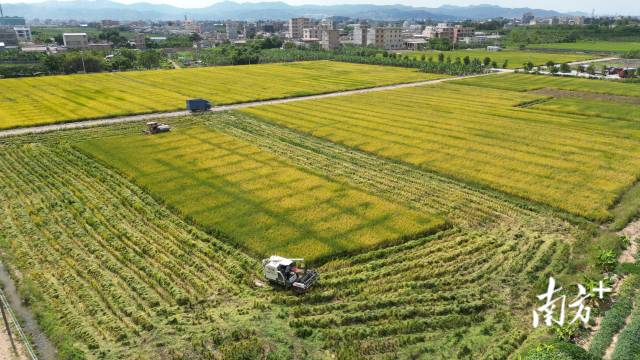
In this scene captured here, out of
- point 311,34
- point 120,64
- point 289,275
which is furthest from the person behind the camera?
point 311,34

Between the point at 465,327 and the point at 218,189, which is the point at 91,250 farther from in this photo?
the point at 465,327

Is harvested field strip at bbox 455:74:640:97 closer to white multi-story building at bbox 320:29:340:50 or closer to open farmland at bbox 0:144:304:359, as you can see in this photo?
open farmland at bbox 0:144:304:359

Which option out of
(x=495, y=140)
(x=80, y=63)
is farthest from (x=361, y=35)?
(x=495, y=140)

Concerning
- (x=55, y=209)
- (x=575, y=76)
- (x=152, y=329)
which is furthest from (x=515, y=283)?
(x=575, y=76)

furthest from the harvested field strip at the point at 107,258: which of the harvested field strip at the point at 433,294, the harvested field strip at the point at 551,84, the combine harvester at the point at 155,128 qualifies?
the harvested field strip at the point at 551,84

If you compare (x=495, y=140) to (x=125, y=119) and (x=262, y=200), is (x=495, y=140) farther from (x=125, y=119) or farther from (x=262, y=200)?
(x=125, y=119)

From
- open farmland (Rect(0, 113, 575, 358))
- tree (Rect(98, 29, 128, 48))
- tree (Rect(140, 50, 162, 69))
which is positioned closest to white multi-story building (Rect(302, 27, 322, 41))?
tree (Rect(98, 29, 128, 48))

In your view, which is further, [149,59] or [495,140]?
[149,59]
